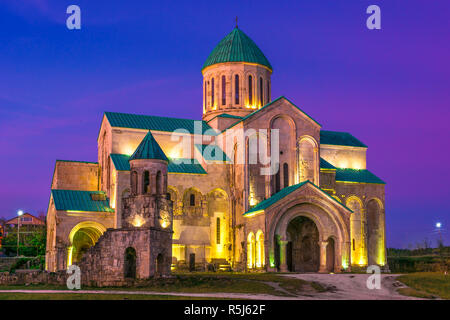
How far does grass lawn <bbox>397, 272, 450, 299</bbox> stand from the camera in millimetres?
26578

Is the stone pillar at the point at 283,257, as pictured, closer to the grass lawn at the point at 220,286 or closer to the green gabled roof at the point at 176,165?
the grass lawn at the point at 220,286

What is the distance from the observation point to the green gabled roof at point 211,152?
46.2m

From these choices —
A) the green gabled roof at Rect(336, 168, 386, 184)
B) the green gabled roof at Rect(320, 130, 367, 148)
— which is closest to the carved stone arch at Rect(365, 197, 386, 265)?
the green gabled roof at Rect(336, 168, 386, 184)

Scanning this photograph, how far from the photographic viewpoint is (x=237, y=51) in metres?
50.8

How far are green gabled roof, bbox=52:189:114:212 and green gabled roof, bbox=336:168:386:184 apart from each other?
1951 centimetres

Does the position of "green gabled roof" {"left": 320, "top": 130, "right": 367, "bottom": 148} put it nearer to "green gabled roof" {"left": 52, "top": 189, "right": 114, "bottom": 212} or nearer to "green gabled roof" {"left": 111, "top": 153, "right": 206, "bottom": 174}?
"green gabled roof" {"left": 111, "top": 153, "right": 206, "bottom": 174}

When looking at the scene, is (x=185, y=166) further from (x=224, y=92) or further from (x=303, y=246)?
(x=303, y=246)

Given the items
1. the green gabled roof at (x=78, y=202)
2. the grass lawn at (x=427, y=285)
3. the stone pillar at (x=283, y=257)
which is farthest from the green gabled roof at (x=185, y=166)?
the grass lawn at (x=427, y=285)

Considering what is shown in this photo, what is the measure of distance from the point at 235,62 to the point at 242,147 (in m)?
9.77

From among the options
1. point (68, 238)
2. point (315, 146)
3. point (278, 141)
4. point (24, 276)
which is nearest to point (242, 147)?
point (278, 141)

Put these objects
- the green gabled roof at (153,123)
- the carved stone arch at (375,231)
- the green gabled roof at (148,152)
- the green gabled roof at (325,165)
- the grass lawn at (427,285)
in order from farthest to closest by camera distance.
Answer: the carved stone arch at (375,231), the green gabled roof at (325,165), the green gabled roof at (153,123), the green gabled roof at (148,152), the grass lawn at (427,285)

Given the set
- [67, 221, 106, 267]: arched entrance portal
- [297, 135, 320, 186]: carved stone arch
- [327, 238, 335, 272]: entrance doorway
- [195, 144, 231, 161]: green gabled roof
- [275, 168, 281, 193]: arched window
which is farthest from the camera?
[195, 144, 231, 161]: green gabled roof

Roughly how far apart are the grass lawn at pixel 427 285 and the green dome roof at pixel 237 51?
2541cm

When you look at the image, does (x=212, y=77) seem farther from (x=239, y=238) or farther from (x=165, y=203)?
(x=165, y=203)
